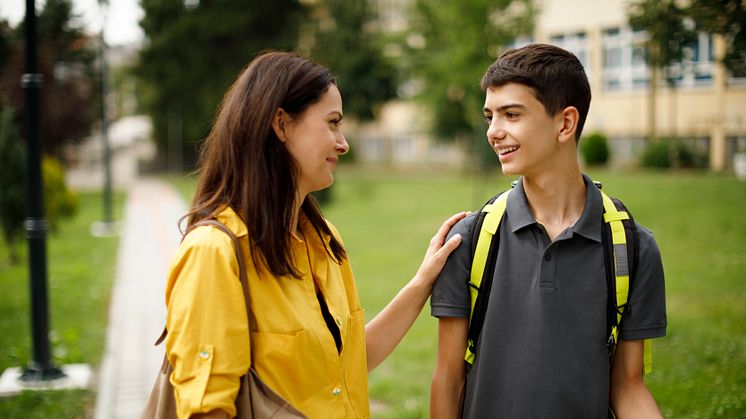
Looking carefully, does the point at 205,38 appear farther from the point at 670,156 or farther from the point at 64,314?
the point at 64,314

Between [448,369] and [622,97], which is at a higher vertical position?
[622,97]

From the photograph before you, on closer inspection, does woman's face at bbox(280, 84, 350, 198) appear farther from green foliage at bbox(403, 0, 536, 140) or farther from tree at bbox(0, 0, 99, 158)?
tree at bbox(0, 0, 99, 158)

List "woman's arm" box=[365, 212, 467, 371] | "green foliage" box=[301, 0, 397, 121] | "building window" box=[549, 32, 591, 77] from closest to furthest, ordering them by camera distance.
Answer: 1. "woman's arm" box=[365, 212, 467, 371]
2. "building window" box=[549, 32, 591, 77]
3. "green foliage" box=[301, 0, 397, 121]

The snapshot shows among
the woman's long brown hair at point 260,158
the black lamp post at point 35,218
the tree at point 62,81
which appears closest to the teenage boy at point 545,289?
the woman's long brown hair at point 260,158

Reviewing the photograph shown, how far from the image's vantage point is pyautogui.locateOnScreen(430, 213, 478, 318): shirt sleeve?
8.30 feet

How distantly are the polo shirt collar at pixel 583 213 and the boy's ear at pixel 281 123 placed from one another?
0.80 metres

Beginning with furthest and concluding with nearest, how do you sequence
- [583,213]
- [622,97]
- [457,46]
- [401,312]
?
[622,97], [457,46], [401,312], [583,213]

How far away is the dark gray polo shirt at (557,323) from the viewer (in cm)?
235

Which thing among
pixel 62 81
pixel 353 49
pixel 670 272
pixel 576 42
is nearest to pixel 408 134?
pixel 353 49

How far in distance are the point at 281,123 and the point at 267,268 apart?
454mm

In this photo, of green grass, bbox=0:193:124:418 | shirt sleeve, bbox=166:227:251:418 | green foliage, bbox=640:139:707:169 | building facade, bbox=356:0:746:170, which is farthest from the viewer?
green foliage, bbox=640:139:707:169

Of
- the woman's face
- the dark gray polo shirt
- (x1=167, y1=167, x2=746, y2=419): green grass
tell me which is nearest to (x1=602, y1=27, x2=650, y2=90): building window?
(x1=167, y1=167, x2=746, y2=419): green grass

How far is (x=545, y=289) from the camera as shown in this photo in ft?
7.73

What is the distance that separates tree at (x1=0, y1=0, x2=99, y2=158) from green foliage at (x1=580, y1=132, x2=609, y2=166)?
18947 mm
